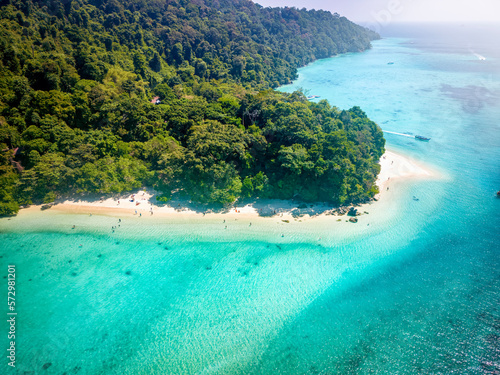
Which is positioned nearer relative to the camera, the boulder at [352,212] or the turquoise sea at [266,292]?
the turquoise sea at [266,292]

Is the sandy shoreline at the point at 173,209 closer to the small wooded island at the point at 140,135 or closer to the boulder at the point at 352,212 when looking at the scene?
the small wooded island at the point at 140,135

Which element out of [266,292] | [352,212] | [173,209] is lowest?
[266,292]

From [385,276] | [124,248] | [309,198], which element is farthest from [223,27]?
[385,276]

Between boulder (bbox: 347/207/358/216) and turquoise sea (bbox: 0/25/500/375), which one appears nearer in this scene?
turquoise sea (bbox: 0/25/500/375)

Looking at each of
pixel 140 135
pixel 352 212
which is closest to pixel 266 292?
pixel 352 212

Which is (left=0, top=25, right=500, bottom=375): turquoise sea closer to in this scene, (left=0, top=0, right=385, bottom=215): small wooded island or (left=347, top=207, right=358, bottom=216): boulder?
(left=347, top=207, right=358, bottom=216): boulder

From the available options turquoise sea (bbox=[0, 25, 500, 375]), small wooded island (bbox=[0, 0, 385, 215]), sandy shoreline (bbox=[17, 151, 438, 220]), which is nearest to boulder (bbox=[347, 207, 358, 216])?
turquoise sea (bbox=[0, 25, 500, 375])

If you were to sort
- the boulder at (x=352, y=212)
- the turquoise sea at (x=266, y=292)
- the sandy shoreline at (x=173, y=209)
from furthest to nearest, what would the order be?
the boulder at (x=352, y=212), the sandy shoreline at (x=173, y=209), the turquoise sea at (x=266, y=292)

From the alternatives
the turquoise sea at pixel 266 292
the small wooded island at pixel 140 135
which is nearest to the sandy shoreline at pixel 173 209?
the turquoise sea at pixel 266 292

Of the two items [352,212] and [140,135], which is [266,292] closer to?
[352,212]
